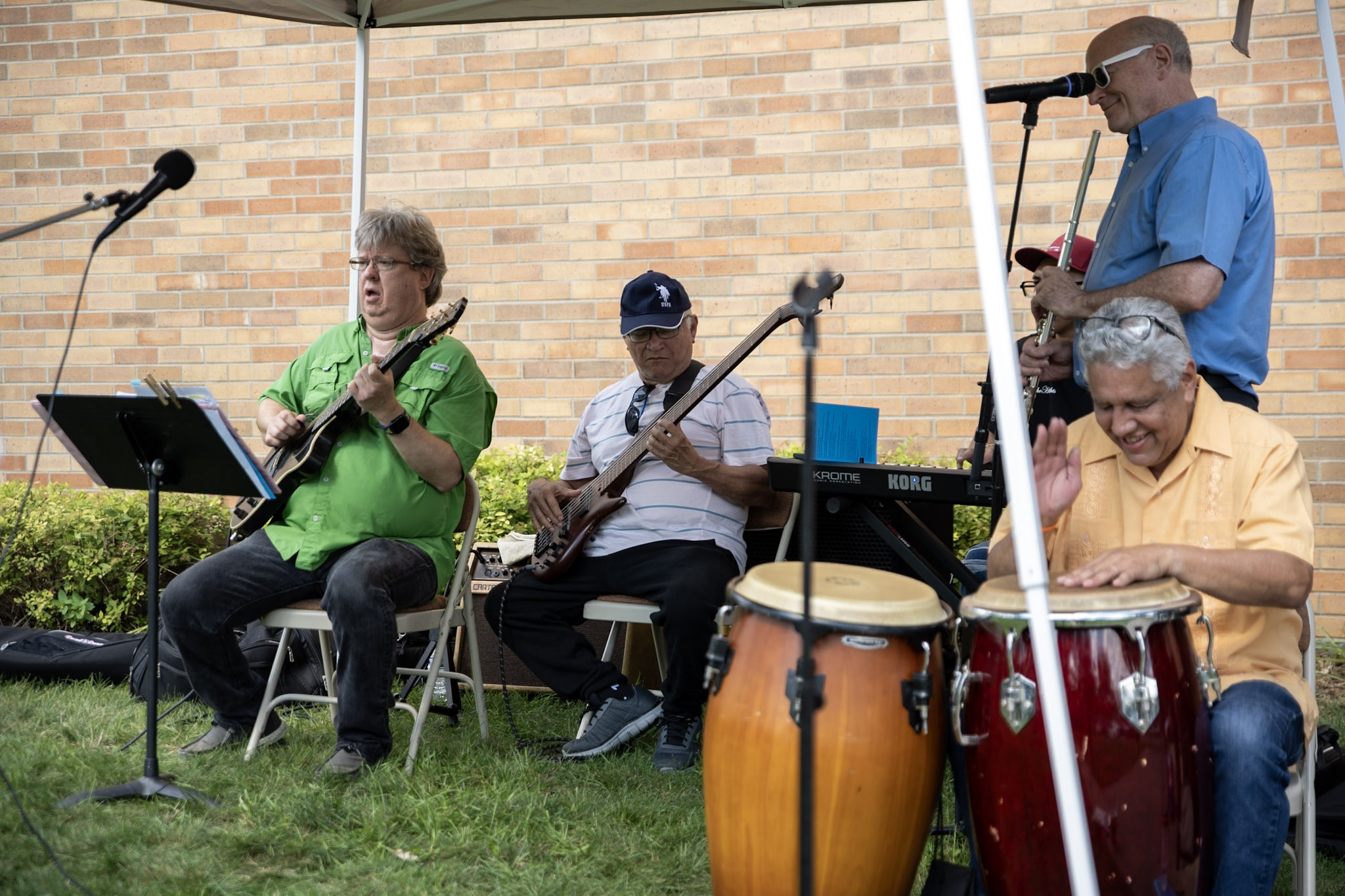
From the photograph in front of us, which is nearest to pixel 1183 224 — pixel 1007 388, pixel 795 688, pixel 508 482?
pixel 1007 388

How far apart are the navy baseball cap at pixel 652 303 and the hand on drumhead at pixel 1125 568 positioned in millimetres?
1825

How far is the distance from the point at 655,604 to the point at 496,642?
3.33ft

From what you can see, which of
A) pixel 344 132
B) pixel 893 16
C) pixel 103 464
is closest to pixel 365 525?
pixel 103 464

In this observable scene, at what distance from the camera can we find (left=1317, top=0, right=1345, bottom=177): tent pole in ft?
9.44

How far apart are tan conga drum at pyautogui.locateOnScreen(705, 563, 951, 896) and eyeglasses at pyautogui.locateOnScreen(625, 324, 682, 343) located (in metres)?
1.65

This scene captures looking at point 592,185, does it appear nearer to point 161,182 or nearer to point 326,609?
point 326,609

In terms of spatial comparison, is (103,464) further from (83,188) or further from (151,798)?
(83,188)

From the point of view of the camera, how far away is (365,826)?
2.85m

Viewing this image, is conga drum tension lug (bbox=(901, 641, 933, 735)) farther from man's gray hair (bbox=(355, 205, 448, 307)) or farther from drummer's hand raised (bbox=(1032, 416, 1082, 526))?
man's gray hair (bbox=(355, 205, 448, 307))

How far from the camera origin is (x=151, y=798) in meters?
2.97

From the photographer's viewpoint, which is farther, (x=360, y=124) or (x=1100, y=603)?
(x=360, y=124)

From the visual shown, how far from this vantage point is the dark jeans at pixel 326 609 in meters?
3.17

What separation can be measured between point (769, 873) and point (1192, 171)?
1.78 m

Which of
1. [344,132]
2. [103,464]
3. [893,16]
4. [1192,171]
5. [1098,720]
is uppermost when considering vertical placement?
[893,16]
